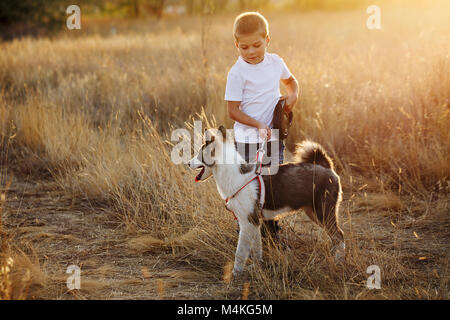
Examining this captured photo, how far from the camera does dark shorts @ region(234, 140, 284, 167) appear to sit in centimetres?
334

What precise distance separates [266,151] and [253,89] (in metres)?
0.50

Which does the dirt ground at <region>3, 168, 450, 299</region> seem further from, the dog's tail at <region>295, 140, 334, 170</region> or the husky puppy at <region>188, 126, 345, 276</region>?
the dog's tail at <region>295, 140, 334, 170</region>

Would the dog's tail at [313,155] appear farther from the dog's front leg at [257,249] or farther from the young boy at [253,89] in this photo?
the dog's front leg at [257,249]

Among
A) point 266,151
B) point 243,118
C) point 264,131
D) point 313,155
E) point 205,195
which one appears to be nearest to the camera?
point 264,131

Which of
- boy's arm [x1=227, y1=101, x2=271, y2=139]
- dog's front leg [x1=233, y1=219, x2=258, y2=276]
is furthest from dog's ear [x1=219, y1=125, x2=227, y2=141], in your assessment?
dog's front leg [x1=233, y1=219, x2=258, y2=276]

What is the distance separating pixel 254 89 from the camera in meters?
3.23

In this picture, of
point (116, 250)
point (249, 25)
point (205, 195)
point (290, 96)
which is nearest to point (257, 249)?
point (205, 195)

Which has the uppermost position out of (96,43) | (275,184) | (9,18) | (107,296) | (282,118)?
(9,18)

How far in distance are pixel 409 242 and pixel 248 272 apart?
156 cm

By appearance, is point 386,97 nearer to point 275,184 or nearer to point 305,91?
point 305,91

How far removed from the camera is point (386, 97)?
18.9 feet

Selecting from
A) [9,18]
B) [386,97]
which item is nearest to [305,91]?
[386,97]

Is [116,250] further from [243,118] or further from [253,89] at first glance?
[253,89]

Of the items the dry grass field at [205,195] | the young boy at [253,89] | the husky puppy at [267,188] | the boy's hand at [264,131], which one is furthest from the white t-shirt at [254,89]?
the dry grass field at [205,195]
